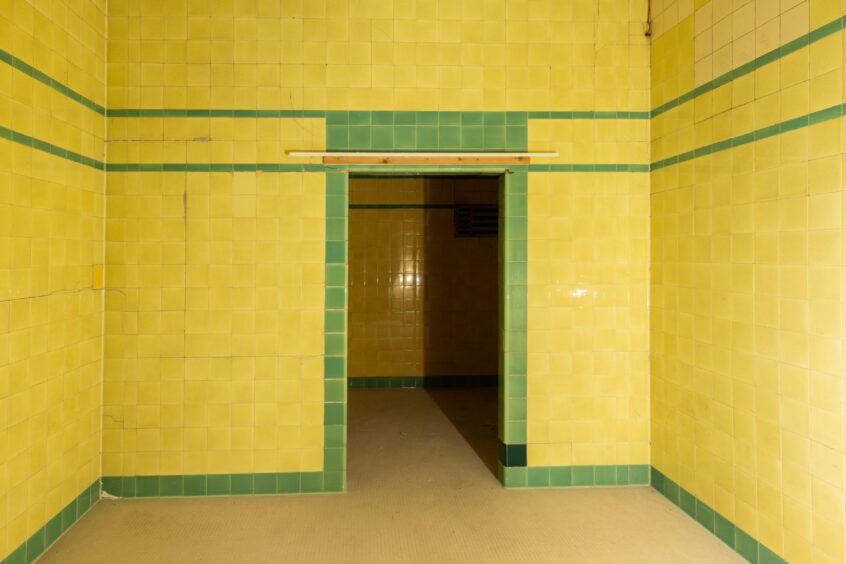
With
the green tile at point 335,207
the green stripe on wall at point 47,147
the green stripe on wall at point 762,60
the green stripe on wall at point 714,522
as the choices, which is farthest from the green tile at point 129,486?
the green stripe on wall at point 762,60

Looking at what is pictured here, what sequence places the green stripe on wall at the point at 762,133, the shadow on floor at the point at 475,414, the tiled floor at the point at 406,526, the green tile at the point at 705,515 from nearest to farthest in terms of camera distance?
the green stripe on wall at the point at 762,133, the tiled floor at the point at 406,526, the green tile at the point at 705,515, the shadow on floor at the point at 475,414

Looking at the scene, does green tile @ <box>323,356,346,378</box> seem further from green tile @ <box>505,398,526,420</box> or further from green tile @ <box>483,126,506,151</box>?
green tile @ <box>483,126,506,151</box>

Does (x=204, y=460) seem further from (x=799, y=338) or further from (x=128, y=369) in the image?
(x=799, y=338)

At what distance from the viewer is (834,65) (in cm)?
211

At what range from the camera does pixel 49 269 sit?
2.68 meters

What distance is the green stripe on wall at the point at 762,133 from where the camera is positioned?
6.99ft

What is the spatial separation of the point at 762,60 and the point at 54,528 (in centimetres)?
436

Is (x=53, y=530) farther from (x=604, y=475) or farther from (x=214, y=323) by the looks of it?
(x=604, y=475)

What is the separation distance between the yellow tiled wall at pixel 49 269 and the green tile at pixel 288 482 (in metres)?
1.11

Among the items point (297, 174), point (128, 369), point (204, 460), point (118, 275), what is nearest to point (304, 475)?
point (204, 460)

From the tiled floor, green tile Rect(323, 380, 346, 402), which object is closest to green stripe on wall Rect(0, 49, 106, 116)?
green tile Rect(323, 380, 346, 402)

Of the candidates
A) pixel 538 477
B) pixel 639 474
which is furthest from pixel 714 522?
pixel 538 477

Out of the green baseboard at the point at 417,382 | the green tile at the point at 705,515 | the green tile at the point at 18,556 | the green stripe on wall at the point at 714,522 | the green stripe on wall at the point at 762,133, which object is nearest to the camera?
the green stripe on wall at the point at 762,133

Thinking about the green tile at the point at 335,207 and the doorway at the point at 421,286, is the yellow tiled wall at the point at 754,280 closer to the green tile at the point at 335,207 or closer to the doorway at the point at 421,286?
the green tile at the point at 335,207
